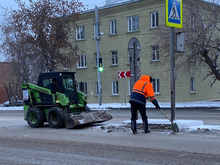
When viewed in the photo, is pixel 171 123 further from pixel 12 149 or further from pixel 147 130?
pixel 12 149

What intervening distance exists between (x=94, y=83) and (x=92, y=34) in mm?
5250

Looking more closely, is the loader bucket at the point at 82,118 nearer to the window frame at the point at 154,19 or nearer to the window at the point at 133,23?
the window frame at the point at 154,19

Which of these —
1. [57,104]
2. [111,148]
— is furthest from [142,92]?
[57,104]

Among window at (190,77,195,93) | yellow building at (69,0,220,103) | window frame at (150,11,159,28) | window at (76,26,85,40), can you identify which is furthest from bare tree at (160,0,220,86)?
window at (76,26,85,40)

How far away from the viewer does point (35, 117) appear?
13.0m

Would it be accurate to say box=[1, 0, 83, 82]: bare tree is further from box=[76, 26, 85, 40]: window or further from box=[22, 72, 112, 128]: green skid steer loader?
box=[22, 72, 112, 128]: green skid steer loader

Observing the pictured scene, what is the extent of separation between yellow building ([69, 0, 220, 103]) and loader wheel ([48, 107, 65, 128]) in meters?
17.6

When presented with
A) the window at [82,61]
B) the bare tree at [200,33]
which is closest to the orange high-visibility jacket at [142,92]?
the bare tree at [200,33]

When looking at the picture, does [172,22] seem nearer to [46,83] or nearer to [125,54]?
[46,83]

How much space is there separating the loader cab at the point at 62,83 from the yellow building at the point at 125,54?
16.4 m

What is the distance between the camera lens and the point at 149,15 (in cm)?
3102

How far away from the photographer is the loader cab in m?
12.6

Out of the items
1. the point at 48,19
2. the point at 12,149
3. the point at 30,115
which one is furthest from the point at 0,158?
the point at 48,19

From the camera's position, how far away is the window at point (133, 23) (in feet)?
105
